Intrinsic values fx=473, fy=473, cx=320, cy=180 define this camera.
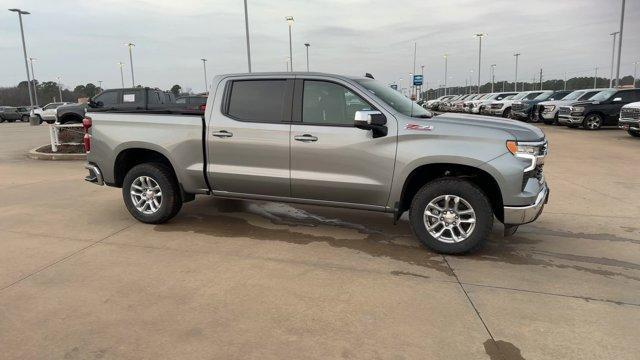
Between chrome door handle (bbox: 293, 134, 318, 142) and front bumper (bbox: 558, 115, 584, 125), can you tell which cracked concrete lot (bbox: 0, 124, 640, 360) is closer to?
chrome door handle (bbox: 293, 134, 318, 142)

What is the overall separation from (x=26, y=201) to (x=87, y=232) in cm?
245

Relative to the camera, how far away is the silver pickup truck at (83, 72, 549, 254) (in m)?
4.68

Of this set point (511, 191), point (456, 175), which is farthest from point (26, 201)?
point (511, 191)

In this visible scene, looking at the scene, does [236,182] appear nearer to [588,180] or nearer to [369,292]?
[369,292]

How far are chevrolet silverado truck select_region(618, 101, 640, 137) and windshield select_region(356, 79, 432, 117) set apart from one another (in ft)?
45.3

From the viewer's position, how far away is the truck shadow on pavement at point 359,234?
4.80 meters

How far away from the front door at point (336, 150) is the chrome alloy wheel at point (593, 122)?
18797 mm

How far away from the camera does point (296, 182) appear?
5289 mm

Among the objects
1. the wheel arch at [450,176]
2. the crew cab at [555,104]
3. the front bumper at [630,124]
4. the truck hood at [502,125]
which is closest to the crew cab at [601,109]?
the crew cab at [555,104]

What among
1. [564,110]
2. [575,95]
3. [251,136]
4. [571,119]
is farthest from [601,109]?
[251,136]

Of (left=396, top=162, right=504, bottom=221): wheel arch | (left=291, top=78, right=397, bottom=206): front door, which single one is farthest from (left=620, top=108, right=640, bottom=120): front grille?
(left=291, top=78, right=397, bottom=206): front door

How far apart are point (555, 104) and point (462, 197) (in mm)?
21228

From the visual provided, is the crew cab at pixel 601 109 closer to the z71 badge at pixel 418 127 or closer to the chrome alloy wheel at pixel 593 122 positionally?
the chrome alloy wheel at pixel 593 122

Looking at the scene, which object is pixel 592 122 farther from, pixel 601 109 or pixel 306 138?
pixel 306 138
